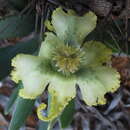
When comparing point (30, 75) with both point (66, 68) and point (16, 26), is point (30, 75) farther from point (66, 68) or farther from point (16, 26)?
point (16, 26)

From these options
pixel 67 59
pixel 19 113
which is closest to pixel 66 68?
Result: pixel 67 59

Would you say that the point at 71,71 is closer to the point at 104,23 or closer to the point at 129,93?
the point at 104,23

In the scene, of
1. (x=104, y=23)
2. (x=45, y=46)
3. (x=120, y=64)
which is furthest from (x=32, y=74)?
(x=120, y=64)

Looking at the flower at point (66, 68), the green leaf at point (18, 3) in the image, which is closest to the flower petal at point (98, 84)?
the flower at point (66, 68)

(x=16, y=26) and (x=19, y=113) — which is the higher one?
(x=16, y=26)

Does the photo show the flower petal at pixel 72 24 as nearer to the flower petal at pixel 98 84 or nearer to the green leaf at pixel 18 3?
the flower petal at pixel 98 84

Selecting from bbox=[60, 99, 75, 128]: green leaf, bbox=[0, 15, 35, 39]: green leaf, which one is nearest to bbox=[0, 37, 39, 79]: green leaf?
bbox=[0, 15, 35, 39]: green leaf
